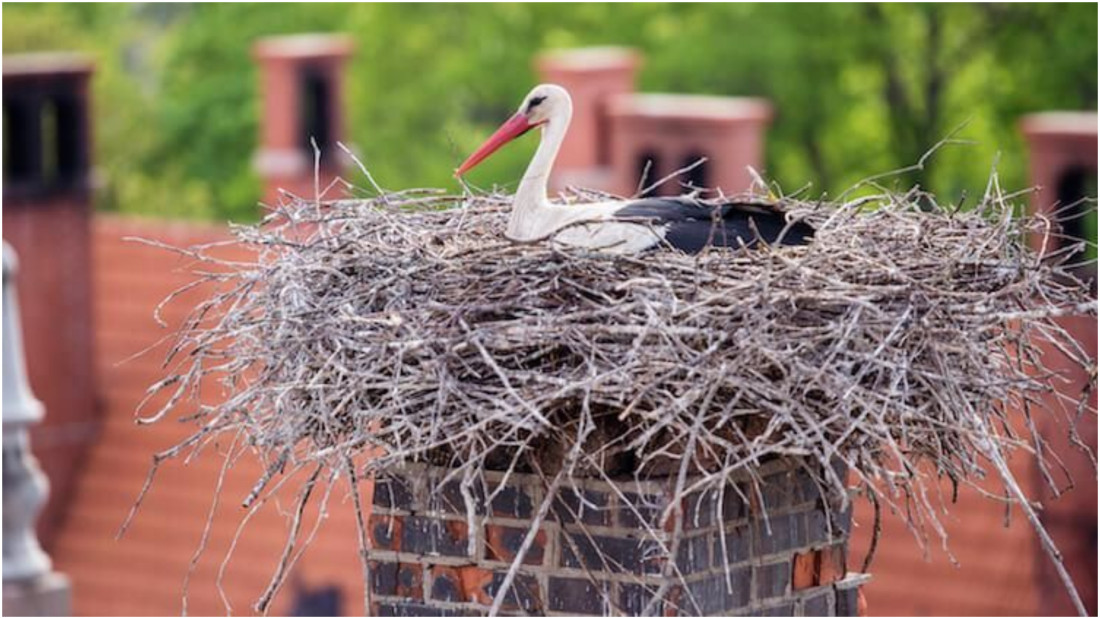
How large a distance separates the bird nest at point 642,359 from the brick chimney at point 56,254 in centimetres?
1158

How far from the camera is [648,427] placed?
197 inches

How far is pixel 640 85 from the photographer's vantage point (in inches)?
1316

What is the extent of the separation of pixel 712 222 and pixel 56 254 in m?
11.9

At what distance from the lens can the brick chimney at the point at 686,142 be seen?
1683 centimetres

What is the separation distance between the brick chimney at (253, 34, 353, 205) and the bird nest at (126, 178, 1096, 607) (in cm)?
1496

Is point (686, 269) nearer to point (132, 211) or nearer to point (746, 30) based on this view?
point (746, 30)

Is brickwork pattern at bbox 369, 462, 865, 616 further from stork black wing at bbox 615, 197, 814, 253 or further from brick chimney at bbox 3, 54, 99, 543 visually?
brick chimney at bbox 3, 54, 99, 543

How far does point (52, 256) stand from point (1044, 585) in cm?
723

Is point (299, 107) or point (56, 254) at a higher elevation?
point (299, 107)

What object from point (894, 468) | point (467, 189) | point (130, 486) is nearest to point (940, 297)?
point (467, 189)

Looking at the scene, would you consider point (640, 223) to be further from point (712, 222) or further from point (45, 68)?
point (45, 68)

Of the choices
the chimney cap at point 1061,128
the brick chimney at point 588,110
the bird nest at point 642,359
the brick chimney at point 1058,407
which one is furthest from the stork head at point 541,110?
the brick chimney at point 588,110

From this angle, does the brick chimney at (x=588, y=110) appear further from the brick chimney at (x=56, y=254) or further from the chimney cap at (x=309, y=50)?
the brick chimney at (x=56, y=254)

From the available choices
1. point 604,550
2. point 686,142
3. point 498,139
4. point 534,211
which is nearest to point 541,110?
point 498,139
